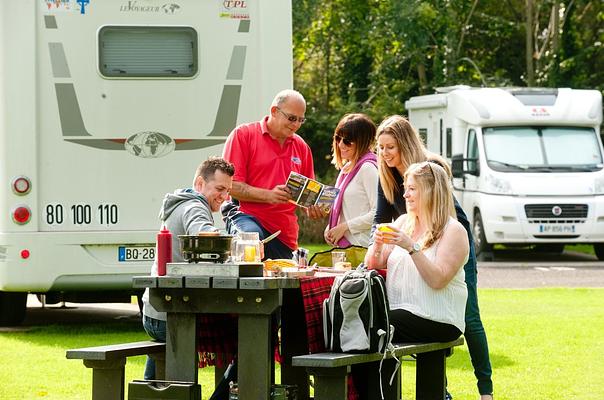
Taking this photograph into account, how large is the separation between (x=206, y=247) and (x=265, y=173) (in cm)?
247

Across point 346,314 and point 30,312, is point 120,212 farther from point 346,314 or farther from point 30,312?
point 346,314

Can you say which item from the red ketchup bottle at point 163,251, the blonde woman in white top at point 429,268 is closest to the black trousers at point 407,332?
the blonde woman in white top at point 429,268

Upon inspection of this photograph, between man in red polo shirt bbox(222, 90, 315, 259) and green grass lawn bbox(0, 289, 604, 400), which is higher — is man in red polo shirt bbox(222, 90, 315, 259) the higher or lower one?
the higher one

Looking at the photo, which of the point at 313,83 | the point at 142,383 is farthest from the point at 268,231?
the point at 313,83

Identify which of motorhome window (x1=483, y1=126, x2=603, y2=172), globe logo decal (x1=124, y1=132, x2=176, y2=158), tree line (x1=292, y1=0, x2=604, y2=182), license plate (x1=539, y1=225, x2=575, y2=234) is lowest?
license plate (x1=539, y1=225, x2=575, y2=234)

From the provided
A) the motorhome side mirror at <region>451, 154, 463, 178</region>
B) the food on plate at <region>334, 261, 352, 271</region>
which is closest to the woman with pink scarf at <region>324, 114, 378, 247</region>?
the food on plate at <region>334, 261, 352, 271</region>

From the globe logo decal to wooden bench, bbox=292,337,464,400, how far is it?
14.8 feet

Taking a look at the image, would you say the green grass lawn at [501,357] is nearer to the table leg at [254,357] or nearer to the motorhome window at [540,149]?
the table leg at [254,357]

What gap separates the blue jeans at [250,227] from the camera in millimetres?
9023

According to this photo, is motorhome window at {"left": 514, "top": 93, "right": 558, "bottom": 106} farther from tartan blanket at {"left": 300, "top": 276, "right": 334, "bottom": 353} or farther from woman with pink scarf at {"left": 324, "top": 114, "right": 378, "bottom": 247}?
tartan blanket at {"left": 300, "top": 276, "right": 334, "bottom": 353}

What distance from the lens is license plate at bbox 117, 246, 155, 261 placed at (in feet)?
38.8

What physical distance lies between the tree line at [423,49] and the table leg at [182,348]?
2376cm

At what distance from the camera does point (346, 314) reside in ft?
22.1

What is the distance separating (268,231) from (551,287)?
9283 mm
